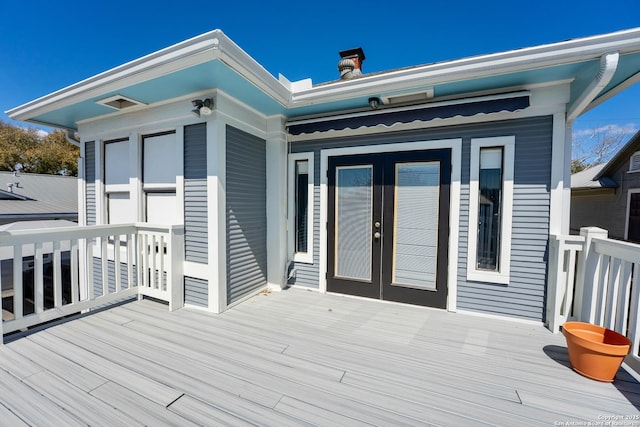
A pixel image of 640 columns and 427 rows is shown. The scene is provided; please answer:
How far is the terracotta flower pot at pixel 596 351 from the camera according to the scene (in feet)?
6.12

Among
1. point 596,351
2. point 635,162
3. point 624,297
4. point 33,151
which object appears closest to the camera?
point 596,351

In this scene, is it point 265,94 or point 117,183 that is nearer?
point 265,94

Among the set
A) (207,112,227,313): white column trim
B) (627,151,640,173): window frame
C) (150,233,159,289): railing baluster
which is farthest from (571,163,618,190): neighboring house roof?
(150,233,159,289): railing baluster

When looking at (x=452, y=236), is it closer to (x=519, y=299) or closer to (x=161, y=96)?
(x=519, y=299)

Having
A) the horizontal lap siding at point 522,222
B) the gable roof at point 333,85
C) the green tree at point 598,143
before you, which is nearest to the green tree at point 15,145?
the gable roof at point 333,85

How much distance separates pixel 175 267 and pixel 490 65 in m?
4.11

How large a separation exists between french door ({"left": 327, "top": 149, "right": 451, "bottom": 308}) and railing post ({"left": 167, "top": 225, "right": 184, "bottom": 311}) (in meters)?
2.00

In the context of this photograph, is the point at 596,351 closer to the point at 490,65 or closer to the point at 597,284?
the point at 597,284

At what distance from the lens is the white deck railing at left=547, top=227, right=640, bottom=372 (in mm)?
2043

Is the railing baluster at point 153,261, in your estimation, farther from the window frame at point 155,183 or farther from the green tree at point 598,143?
the green tree at point 598,143

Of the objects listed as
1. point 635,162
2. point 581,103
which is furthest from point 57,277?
point 635,162

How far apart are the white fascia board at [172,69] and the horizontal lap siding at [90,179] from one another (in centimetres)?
90

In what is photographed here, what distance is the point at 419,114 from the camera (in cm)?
311

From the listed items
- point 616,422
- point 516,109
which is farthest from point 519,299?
point 516,109
